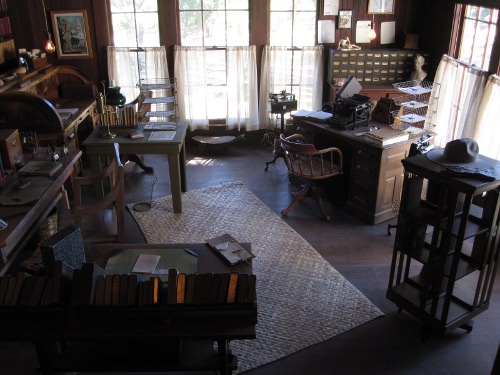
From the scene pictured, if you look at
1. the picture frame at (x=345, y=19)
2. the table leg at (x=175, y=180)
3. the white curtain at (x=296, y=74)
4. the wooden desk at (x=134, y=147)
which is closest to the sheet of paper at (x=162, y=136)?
the wooden desk at (x=134, y=147)

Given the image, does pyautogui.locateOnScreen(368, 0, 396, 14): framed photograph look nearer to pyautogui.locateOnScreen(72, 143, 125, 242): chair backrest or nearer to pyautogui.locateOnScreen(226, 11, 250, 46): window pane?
pyautogui.locateOnScreen(226, 11, 250, 46): window pane

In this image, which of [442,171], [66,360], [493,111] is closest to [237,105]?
[493,111]

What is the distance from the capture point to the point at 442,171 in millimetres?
3352

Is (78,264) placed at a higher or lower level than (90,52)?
lower

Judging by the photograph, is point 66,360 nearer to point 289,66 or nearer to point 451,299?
point 451,299

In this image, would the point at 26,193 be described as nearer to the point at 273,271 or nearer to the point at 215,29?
the point at 273,271

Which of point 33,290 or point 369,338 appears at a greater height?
point 33,290

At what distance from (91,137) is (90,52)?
7.75ft

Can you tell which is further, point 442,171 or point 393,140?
point 393,140

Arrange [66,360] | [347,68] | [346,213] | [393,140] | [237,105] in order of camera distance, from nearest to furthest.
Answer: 1. [66,360]
2. [393,140]
3. [346,213]
4. [347,68]
5. [237,105]

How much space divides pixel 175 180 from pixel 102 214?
116 centimetres

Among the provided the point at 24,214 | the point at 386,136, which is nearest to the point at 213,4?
the point at 386,136

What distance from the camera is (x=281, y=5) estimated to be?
727 centimetres

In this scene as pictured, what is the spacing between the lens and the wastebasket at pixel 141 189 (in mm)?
5836
